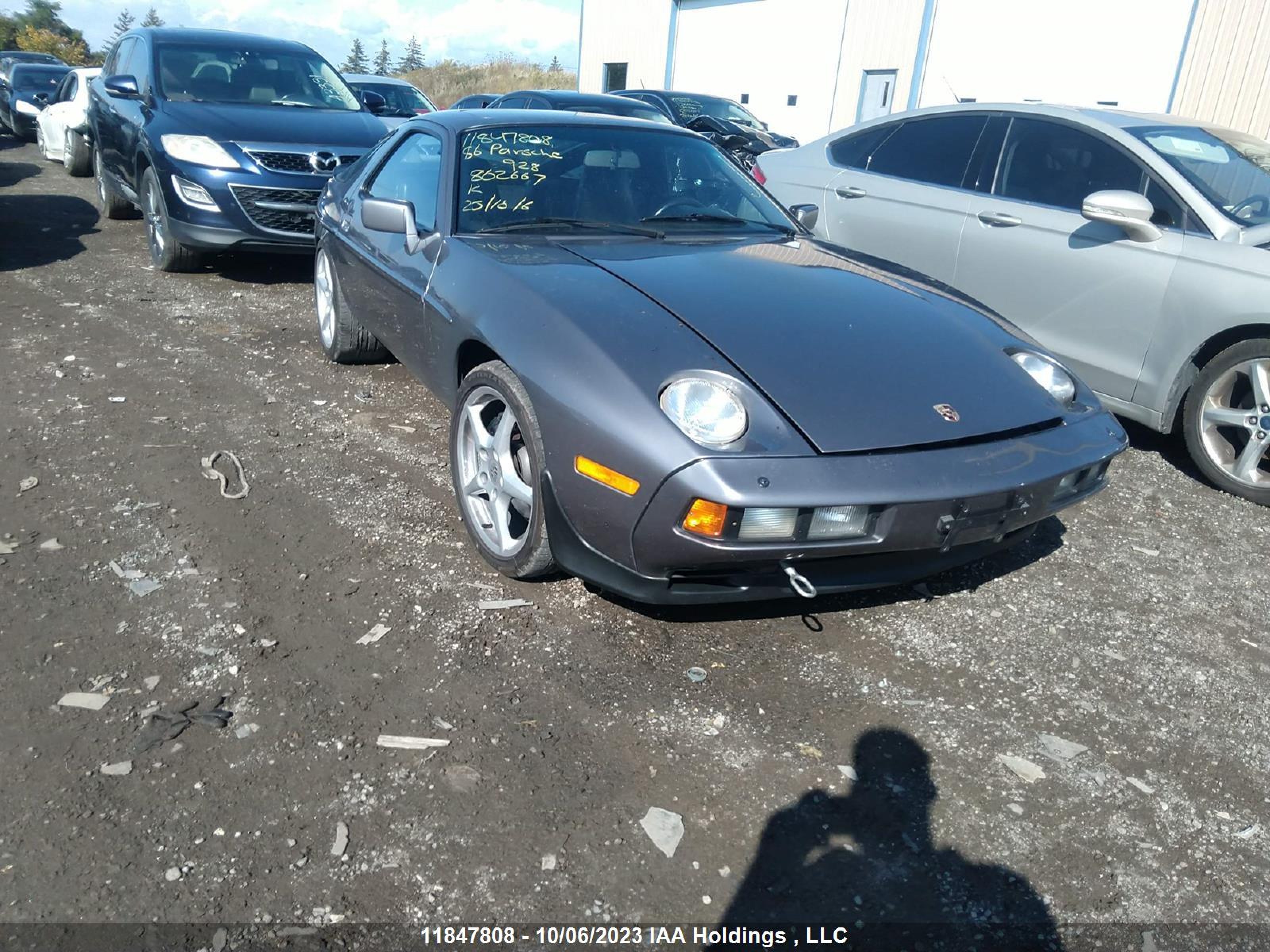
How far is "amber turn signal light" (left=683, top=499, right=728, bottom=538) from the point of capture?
2348 mm

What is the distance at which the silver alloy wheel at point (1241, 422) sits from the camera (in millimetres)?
4035

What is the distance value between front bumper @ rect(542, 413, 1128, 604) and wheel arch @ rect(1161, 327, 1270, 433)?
1.82 m

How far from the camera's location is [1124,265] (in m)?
4.40

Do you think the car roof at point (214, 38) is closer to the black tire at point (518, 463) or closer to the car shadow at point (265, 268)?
the car shadow at point (265, 268)

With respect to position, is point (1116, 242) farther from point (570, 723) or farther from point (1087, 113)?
point (570, 723)

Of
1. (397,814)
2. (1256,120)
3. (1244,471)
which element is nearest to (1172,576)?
(1244,471)

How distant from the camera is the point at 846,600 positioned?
3.19 meters

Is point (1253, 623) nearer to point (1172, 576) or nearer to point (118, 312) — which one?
point (1172, 576)

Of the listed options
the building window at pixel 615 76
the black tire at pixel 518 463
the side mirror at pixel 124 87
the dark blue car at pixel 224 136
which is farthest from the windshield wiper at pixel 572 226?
the building window at pixel 615 76

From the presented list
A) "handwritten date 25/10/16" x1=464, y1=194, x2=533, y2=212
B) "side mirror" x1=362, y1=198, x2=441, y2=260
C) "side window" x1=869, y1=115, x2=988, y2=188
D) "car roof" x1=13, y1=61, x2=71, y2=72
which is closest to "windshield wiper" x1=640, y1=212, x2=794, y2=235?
"handwritten date 25/10/16" x1=464, y1=194, x2=533, y2=212

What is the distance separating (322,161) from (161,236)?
58.9 inches

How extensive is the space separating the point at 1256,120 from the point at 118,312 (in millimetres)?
15075

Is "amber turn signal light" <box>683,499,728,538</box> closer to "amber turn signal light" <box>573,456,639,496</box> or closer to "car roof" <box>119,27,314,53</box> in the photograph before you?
"amber turn signal light" <box>573,456,639,496</box>

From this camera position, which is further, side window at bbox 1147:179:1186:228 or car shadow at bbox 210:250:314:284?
car shadow at bbox 210:250:314:284
